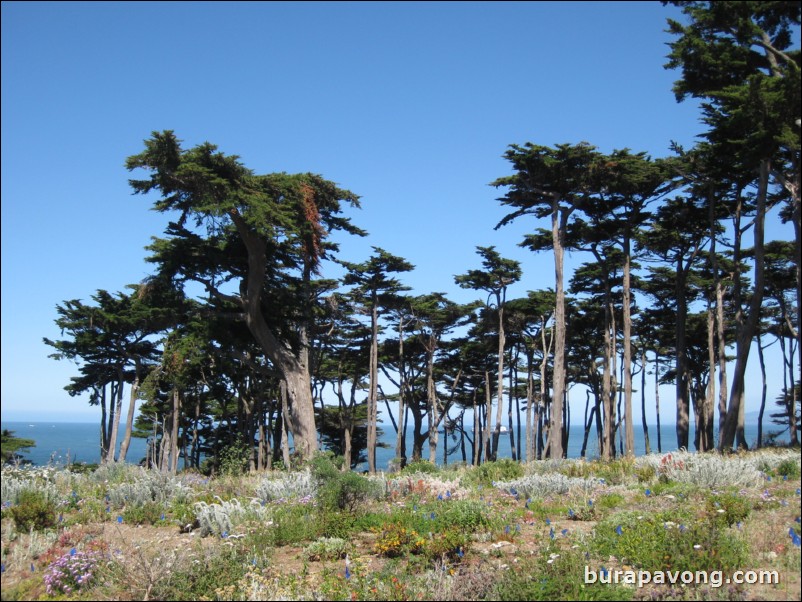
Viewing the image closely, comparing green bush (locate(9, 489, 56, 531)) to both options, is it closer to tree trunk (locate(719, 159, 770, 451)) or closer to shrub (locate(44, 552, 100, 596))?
shrub (locate(44, 552, 100, 596))

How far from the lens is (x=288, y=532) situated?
7438 millimetres

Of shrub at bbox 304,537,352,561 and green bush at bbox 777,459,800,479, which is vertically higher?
green bush at bbox 777,459,800,479

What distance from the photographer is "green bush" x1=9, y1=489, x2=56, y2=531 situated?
23.3 ft

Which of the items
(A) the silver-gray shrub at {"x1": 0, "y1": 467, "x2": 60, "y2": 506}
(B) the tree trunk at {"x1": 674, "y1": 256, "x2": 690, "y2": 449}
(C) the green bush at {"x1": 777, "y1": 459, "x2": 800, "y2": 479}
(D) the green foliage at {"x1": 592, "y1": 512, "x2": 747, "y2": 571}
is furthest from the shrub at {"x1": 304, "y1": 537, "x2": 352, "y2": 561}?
(B) the tree trunk at {"x1": 674, "y1": 256, "x2": 690, "y2": 449}

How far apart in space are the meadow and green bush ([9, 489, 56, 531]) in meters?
0.02

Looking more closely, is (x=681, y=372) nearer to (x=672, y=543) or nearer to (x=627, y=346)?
(x=627, y=346)

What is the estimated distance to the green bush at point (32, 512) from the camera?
709 cm

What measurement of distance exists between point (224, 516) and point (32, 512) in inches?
86.8

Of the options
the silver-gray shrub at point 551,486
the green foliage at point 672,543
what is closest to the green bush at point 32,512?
the green foliage at point 672,543

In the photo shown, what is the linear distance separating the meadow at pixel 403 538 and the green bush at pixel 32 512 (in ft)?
0.06

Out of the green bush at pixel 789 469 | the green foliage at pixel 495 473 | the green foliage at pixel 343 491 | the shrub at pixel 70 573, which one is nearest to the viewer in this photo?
the shrub at pixel 70 573

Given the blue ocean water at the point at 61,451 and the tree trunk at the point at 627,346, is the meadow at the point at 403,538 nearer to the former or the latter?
the blue ocean water at the point at 61,451

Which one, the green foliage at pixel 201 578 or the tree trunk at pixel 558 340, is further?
the tree trunk at pixel 558 340

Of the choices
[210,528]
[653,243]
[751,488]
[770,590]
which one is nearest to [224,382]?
[653,243]
